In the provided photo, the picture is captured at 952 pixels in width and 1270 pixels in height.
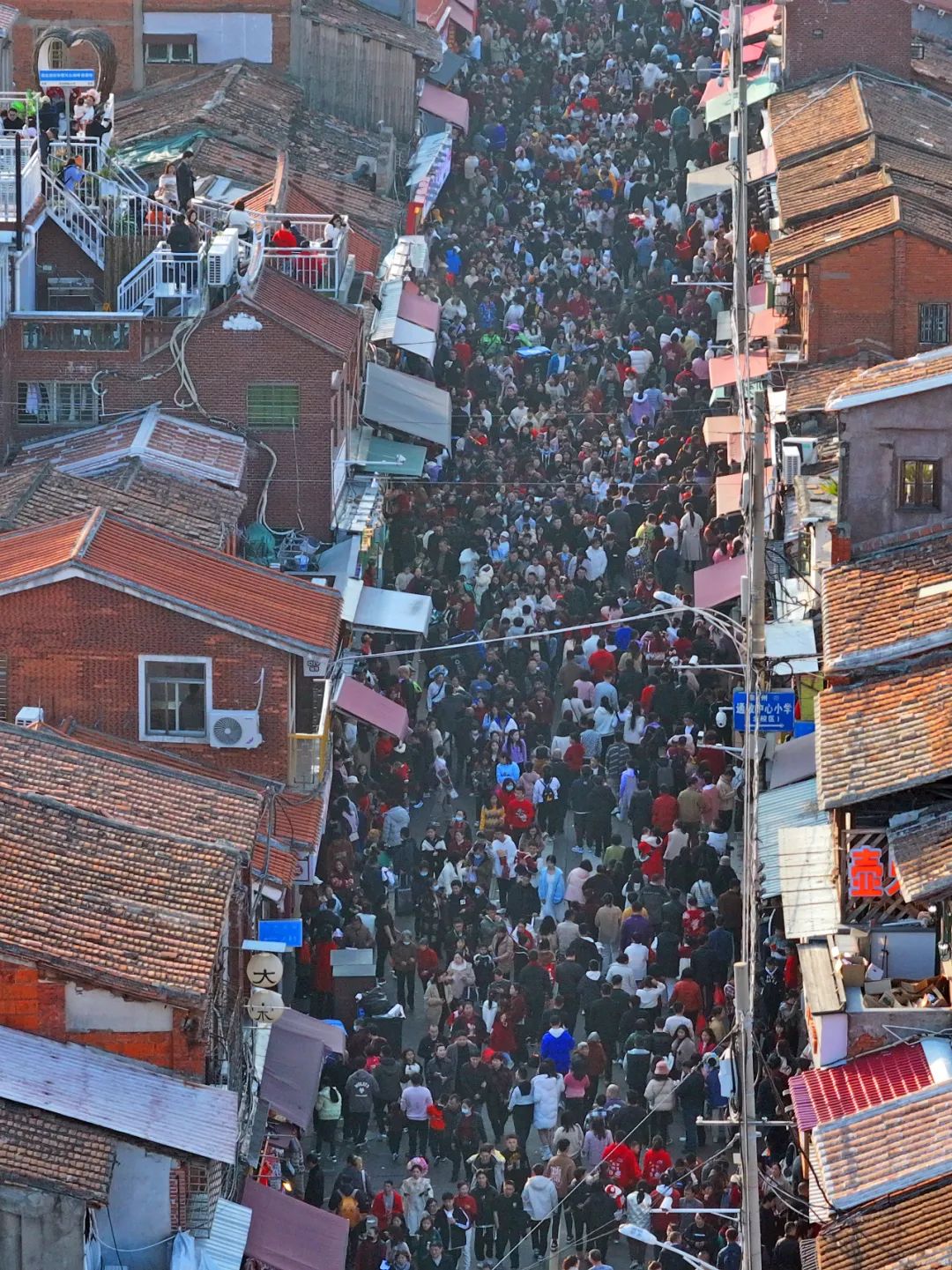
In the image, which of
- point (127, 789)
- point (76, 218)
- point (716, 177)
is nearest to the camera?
point (127, 789)

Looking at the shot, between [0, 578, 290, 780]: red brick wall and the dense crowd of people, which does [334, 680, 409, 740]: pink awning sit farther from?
[0, 578, 290, 780]: red brick wall

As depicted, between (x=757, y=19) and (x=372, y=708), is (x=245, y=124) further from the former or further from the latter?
(x=372, y=708)

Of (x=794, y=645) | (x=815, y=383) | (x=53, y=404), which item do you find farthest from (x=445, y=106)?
(x=794, y=645)

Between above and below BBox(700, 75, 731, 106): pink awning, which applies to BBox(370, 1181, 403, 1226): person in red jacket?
below

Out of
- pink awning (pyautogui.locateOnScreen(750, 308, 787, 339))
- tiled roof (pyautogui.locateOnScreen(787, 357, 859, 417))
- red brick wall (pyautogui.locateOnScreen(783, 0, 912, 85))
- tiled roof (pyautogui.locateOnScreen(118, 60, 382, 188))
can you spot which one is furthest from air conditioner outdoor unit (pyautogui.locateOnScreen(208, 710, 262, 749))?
red brick wall (pyautogui.locateOnScreen(783, 0, 912, 85))

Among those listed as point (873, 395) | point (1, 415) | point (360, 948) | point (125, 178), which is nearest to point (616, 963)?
point (360, 948)

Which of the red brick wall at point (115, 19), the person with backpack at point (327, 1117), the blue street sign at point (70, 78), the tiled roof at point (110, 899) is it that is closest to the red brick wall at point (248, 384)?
the blue street sign at point (70, 78)
